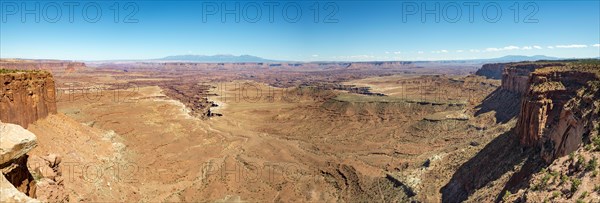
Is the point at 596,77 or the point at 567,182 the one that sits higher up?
the point at 596,77

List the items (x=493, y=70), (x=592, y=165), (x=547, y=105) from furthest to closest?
(x=493, y=70) < (x=547, y=105) < (x=592, y=165)

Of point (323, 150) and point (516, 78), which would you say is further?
point (516, 78)

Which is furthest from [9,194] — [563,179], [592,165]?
[592,165]

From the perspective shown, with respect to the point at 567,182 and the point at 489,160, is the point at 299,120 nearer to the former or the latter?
the point at 489,160

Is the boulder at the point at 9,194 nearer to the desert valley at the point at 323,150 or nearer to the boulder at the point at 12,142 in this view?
the desert valley at the point at 323,150

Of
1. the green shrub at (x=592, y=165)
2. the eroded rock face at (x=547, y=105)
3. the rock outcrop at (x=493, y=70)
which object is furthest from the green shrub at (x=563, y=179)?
the rock outcrop at (x=493, y=70)

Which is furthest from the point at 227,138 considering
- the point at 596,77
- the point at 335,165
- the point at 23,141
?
the point at 23,141

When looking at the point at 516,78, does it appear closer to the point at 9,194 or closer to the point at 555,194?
the point at 555,194
